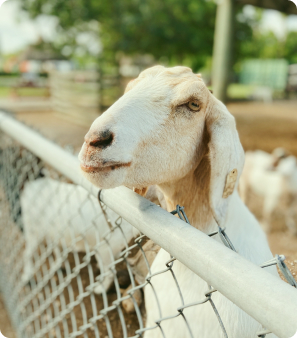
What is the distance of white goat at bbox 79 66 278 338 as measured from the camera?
0.94 meters

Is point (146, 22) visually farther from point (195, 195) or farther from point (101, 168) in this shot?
point (101, 168)

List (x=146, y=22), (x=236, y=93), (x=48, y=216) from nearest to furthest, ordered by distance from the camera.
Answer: (x=48, y=216)
(x=236, y=93)
(x=146, y=22)

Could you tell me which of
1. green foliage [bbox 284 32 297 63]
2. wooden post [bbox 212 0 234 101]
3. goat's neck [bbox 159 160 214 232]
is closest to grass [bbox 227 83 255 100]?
wooden post [bbox 212 0 234 101]

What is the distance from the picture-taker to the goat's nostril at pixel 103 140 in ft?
2.97

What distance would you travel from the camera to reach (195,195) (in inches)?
52.4

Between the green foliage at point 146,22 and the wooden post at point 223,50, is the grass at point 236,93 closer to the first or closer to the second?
the wooden post at point 223,50

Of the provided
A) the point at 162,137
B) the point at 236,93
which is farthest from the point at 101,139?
the point at 236,93

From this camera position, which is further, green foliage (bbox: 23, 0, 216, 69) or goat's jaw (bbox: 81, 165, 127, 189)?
green foliage (bbox: 23, 0, 216, 69)

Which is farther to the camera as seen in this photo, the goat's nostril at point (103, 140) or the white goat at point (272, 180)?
the white goat at point (272, 180)

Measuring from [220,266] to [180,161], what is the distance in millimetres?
611

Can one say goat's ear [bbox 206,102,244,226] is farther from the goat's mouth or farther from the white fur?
the goat's mouth

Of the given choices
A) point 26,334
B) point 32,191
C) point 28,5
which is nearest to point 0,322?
point 26,334

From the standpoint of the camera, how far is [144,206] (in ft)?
2.77

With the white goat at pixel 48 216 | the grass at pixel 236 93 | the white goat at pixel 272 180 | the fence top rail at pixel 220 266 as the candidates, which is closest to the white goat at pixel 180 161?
the fence top rail at pixel 220 266
